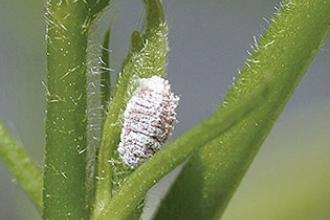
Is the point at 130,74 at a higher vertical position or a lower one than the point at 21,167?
higher

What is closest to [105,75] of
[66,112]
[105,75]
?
[105,75]

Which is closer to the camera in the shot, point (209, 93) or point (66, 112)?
point (66, 112)

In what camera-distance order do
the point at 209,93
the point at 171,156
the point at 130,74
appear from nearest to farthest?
the point at 171,156 < the point at 130,74 < the point at 209,93

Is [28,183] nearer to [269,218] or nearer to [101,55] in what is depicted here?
[101,55]

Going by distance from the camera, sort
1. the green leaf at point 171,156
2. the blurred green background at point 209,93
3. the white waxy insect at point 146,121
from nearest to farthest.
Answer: the green leaf at point 171,156 < the white waxy insect at point 146,121 < the blurred green background at point 209,93

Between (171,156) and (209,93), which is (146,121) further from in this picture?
(209,93)

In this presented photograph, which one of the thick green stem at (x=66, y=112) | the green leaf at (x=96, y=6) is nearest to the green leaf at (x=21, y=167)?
the thick green stem at (x=66, y=112)

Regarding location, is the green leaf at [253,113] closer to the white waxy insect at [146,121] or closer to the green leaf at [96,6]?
the white waxy insect at [146,121]
